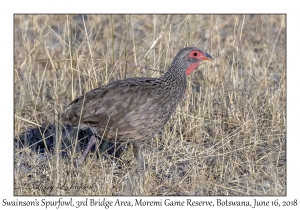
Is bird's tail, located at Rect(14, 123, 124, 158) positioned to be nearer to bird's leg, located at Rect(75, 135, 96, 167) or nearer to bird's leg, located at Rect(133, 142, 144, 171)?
bird's leg, located at Rect(75, 135, 96, 167)

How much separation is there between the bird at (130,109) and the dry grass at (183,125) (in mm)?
307

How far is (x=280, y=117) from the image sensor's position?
25.9 feet

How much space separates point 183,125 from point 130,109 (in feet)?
4.21

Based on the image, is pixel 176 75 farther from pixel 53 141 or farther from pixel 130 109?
pixel 53 141

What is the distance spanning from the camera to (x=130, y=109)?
22.3 ft

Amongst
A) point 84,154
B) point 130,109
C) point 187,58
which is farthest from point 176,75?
point 84,154

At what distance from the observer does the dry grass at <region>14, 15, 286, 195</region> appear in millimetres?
6457

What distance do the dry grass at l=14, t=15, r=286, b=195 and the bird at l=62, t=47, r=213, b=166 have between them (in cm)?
31

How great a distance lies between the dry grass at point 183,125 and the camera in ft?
21.2

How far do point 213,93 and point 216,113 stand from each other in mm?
291

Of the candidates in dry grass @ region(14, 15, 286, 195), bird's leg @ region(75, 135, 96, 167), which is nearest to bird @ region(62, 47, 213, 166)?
bird's leg @ region(75, 135, 96, 167)

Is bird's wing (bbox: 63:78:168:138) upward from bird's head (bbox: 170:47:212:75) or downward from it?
downward
